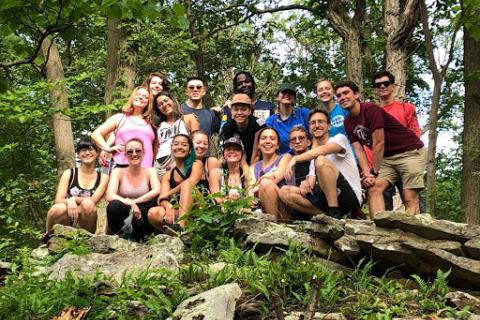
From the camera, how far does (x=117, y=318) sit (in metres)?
3.76

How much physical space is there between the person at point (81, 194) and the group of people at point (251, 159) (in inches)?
0.4

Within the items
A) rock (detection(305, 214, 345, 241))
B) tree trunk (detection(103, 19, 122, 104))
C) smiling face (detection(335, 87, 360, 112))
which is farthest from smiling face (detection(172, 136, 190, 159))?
tree trunk (detection(103, 19, 122, 104))

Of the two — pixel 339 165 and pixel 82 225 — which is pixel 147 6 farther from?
pixel 82 225

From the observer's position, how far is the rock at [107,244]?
5.29 meters

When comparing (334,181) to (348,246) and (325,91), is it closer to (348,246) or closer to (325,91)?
(348,246)

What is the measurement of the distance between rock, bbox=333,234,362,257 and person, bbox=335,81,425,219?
111cm

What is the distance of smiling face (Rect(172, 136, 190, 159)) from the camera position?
20.1ft

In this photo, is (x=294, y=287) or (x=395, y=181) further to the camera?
(x=395, y=181)

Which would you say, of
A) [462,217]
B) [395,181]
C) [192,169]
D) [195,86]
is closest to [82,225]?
[192,169]

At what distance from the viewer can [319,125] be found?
5867mm

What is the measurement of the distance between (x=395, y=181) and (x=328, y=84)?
135 cm

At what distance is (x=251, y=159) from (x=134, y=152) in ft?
4.28

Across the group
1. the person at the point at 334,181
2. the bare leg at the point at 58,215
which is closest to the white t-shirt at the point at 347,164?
the person at the point at 334,181

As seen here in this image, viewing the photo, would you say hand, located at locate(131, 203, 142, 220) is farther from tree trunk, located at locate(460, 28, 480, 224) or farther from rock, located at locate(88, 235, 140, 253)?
tree trunk, located at locate(460, 28, 480, 224)
